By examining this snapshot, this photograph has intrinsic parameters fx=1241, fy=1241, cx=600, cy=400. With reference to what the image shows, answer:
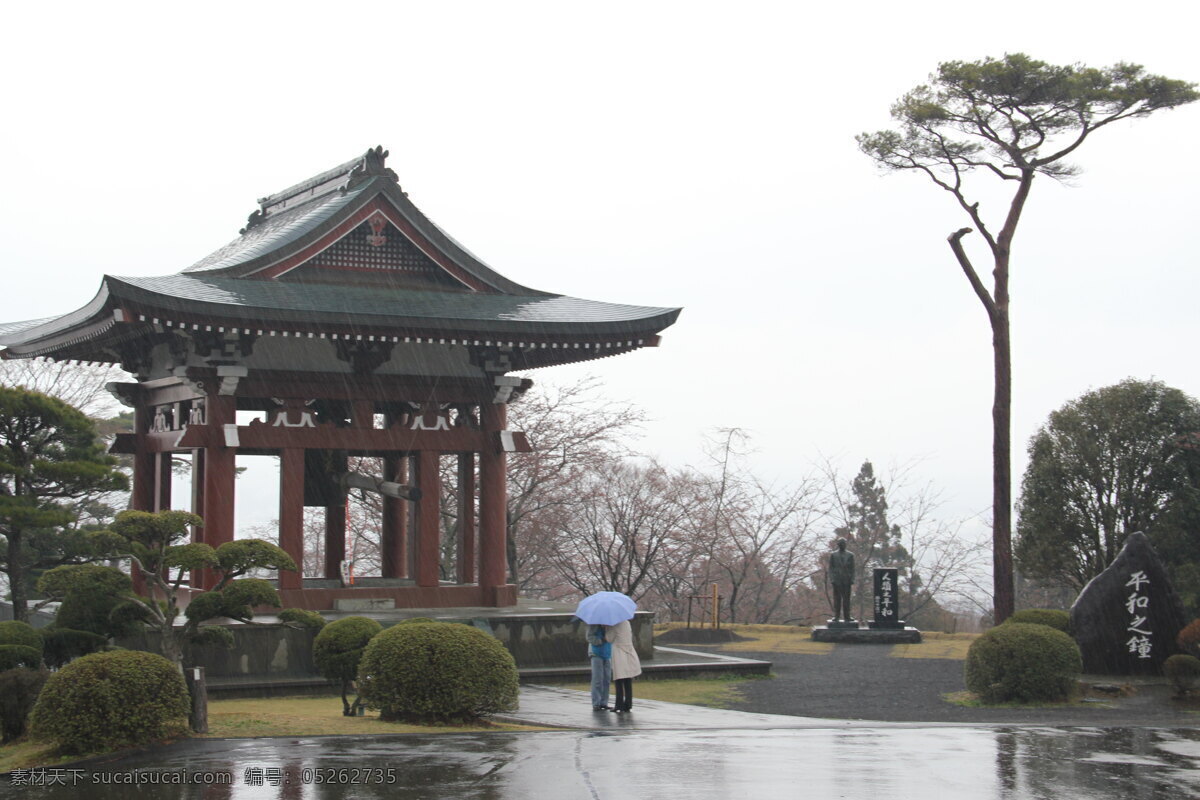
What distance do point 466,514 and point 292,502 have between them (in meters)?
3.08

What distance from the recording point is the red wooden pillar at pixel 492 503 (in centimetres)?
1944

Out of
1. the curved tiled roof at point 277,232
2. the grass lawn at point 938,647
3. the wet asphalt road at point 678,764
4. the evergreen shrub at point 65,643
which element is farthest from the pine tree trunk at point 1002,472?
the evergreen shrub at point 65,643

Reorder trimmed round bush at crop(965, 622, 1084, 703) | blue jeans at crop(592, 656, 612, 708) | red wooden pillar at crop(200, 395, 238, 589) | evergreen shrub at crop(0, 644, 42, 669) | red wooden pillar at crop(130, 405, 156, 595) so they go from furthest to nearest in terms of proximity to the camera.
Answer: red wooden pillar at crop(130, 405, 156, 595) < red wooden pillar at crop(200, 395, 238, 589) < trimmed round bush at crop(965, 622, 1084, 703) < blue jeans at crop(592, 656, 612, 708) < evergreen shrub at crop(0, 644, 42, 669)

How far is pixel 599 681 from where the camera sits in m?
13.7

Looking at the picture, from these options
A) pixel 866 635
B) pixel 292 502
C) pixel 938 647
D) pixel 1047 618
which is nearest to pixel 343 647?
pixel 292 502

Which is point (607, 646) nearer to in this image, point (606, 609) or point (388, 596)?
point (606, 609)

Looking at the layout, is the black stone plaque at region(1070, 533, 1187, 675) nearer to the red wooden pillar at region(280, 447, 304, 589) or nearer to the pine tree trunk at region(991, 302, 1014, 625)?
the pine tree trunk at region(991, 302, 1014, 625)

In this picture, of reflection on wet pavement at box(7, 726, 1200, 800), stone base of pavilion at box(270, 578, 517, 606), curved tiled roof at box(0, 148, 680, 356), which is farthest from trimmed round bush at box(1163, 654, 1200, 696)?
stone base of pavilion at box(270, 578, 517, 606)

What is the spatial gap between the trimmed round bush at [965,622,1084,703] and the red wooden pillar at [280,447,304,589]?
30.8ft

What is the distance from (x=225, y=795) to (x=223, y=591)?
12.4 ft

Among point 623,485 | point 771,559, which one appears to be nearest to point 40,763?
point 623,485

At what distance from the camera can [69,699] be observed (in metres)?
9.84

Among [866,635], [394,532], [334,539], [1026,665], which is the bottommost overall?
[866,635]

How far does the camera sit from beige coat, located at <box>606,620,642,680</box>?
44.6 feet
